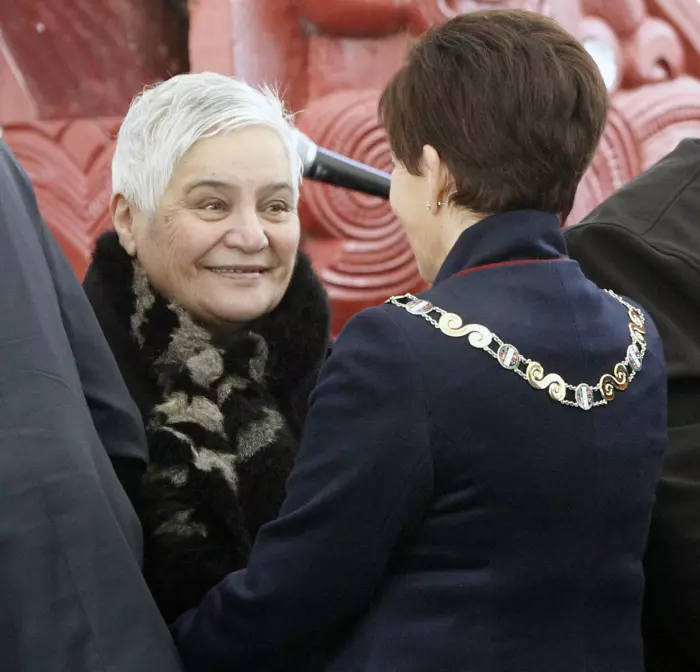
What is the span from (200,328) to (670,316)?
0.56 metres

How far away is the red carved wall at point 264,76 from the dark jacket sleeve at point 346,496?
48.2 inches

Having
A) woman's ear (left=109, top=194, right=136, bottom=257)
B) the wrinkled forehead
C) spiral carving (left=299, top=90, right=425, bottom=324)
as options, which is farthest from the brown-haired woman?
spiral carving (left=299, top=90, right=425, bottom=324)

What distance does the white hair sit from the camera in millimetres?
1279

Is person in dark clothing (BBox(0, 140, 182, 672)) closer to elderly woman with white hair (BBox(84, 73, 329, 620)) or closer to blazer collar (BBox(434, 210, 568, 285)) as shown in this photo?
elderly woman with white hair (BBox(84, 73, 329, 620))

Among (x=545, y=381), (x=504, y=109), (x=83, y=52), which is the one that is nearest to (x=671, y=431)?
(x=545, y=381)

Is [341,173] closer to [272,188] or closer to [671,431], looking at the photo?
[272,188]

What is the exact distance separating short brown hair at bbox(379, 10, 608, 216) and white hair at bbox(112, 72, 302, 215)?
40cm

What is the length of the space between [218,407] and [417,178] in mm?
425

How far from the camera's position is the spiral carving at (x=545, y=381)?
2.81 feet

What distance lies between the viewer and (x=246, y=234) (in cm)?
131

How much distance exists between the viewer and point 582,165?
0.95 meters

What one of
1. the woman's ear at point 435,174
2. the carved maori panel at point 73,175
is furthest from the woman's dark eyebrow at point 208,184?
the carved maori panel at point 73,175

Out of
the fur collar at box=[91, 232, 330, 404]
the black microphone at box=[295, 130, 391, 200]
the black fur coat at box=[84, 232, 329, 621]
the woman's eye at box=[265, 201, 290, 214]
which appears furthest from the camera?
the black microphone at box=[295, 130, 391, 200]

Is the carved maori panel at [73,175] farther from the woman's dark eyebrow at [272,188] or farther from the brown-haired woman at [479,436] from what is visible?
the brown-haired woman at [479,436]
